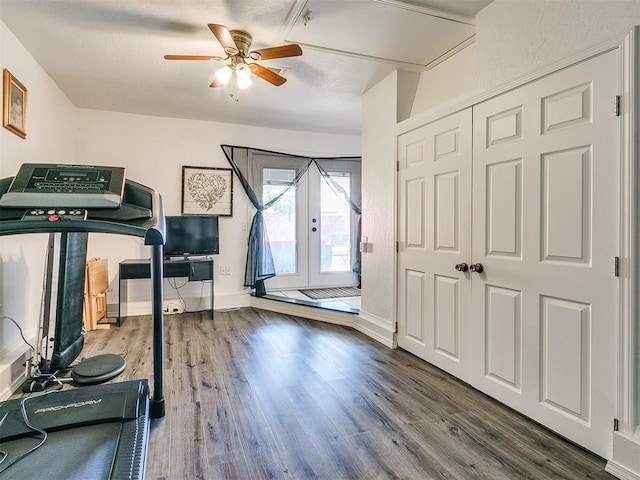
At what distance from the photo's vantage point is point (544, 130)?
198 cm

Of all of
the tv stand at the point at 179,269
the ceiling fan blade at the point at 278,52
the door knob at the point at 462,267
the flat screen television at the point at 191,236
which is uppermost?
the ceiling fan blade at the point at 278,52

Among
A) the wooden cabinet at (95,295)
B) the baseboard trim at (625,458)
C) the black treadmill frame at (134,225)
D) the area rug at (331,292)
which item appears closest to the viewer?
the baseboard trim at (625,458)

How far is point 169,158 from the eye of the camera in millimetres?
4703

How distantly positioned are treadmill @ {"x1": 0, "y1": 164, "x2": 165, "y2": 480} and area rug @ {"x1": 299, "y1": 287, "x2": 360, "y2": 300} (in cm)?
310

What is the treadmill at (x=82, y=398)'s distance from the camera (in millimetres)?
1478

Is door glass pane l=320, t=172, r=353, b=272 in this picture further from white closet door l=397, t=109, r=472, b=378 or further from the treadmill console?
the treadmill console

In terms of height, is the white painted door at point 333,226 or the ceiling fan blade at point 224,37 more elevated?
the ceiling fan blade at point 224,37

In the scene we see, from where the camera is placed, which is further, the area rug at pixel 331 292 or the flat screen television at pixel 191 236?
the area rug at pixel 331 292

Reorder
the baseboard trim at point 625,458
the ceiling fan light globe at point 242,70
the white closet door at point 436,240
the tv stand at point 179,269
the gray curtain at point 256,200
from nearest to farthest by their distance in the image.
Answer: the baseboard trim at point 625,458 < the white closet door at point 436,240 < the ceiling fan light globe at point 242,70 < the tv stand at point 179,269 < the gray curtain at point 256,200

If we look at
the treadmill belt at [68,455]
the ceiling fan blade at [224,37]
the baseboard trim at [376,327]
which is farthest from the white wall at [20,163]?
the baseboard trim at [376,327]

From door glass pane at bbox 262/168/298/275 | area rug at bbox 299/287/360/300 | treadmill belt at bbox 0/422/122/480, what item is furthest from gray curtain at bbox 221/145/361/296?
treadmill belt at bbox 0/422/122/480

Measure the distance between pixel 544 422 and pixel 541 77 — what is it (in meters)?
1.95

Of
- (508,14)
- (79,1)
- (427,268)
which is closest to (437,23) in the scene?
(508,14)

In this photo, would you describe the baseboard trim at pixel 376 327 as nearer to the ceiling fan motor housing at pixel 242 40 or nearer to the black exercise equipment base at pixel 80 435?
the black exercise equipment base at pixel 80 435
